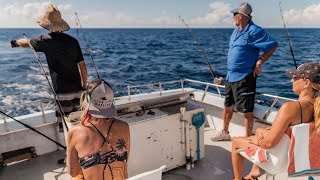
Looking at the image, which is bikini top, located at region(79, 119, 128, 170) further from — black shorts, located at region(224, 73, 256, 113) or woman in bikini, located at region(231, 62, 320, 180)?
black shorts, located at region(224, 73, 256, 113)

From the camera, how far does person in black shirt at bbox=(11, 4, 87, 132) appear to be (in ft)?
10.8

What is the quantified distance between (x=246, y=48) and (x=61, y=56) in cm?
230

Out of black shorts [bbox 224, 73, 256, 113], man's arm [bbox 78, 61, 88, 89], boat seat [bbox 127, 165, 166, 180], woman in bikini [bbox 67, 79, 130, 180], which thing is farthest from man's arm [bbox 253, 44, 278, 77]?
boat seat [bbox 127, 165, 166, 180]

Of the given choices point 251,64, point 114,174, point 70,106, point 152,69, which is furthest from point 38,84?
point 114,174

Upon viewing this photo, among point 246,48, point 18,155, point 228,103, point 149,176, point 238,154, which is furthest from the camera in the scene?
point 228,103

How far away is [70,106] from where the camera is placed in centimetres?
362

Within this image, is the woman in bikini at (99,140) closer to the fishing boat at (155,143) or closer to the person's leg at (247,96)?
the fishing boat at (155,143)

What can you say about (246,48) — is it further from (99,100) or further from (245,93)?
(99,100)

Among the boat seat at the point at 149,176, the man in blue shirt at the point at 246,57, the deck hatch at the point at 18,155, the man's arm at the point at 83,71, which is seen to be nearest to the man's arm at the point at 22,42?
the man's arm at the point at 83,71

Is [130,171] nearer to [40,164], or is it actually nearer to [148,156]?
[148,156]

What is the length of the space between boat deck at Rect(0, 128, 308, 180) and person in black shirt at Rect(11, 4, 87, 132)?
86cm

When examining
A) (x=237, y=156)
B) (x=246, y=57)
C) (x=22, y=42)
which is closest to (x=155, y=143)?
(x=237, y=156)

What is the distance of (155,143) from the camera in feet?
11.0

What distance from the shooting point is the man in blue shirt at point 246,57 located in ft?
12.3
